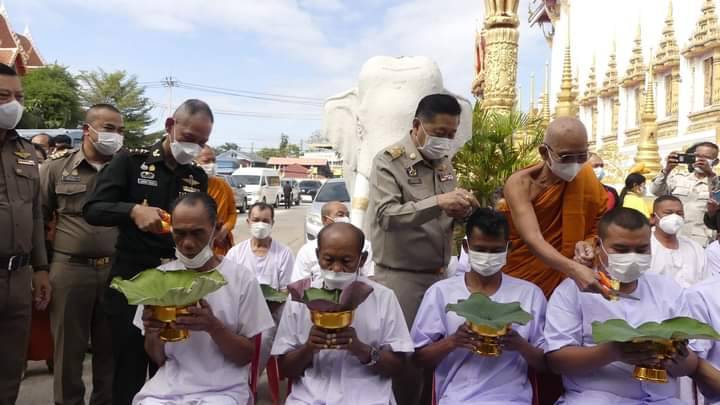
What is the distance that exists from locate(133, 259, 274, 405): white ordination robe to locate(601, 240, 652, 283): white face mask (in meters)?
1.51

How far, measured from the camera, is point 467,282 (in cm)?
293

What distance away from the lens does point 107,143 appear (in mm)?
3773

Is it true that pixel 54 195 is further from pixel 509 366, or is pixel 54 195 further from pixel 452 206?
pixel 509 366

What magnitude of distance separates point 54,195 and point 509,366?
293 centimetres

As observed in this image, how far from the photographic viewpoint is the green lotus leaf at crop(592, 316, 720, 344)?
2188 mm

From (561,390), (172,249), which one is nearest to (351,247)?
(172,249)

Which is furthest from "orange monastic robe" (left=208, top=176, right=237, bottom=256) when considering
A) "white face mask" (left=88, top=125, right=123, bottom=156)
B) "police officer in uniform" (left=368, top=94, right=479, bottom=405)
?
"police officer in uniform" (left=368, top=94, right=479, bottom=405)

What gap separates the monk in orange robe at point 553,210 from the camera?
2.85m

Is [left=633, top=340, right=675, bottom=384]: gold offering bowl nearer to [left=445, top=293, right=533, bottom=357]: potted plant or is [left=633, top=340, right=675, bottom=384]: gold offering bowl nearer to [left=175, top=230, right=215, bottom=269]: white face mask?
[left=445, top=293, right=533, bottom=357]: potted plant

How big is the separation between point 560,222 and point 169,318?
1.93 meters

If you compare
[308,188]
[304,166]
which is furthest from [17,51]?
[304,166]

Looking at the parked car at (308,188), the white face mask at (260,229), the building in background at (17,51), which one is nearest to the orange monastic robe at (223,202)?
the white face mask at (260,229)

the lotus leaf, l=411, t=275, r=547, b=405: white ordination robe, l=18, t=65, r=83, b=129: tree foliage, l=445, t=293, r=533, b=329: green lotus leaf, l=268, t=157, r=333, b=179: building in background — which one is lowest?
l=411, t=275, r=547, b=405: white ordination robe

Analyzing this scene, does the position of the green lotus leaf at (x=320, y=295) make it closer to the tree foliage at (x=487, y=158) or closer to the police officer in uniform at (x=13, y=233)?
the police officer in uniform at (x=13, y=233)
